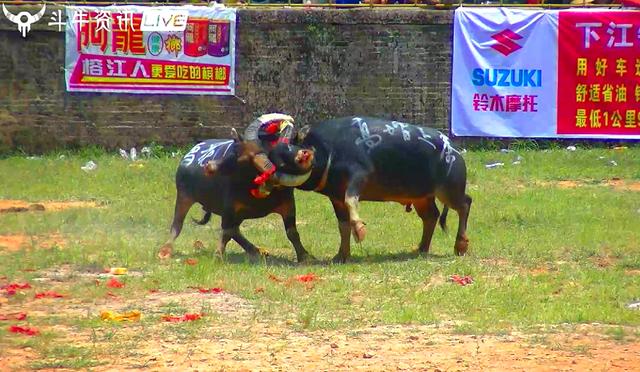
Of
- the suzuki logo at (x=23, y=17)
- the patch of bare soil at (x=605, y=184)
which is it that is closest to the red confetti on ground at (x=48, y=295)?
the patch of bare soil at (x=605, y=184)

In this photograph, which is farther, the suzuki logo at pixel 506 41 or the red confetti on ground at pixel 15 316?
the suzuki logo at pixel 506 41

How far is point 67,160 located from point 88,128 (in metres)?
0.91

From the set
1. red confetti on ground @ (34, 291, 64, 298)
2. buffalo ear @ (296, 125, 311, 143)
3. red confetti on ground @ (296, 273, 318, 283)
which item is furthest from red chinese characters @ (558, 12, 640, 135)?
red confetti on ground @ (34, 291, 64, 298)

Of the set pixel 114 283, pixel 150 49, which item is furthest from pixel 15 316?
pixel 150 49

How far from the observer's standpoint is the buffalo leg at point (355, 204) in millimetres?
11930

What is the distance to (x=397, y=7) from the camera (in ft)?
70.0

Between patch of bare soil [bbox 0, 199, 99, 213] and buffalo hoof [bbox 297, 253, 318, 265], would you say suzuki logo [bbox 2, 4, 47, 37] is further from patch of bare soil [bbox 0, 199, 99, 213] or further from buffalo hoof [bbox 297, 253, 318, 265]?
buffalo hoof [bbox 297, 253, 318, 265]

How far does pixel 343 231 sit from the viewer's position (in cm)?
1235

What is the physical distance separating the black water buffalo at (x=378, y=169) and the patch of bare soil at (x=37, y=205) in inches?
196

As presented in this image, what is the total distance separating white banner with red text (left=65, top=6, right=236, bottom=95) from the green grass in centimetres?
189

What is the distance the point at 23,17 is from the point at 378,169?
34.3ft

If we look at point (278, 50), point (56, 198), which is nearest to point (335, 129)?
point (56, 198)

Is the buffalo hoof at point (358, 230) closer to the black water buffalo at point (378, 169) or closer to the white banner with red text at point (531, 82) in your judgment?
the black water buffalo at point (378, 169)

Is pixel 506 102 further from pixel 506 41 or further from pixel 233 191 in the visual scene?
pixel 233 191
